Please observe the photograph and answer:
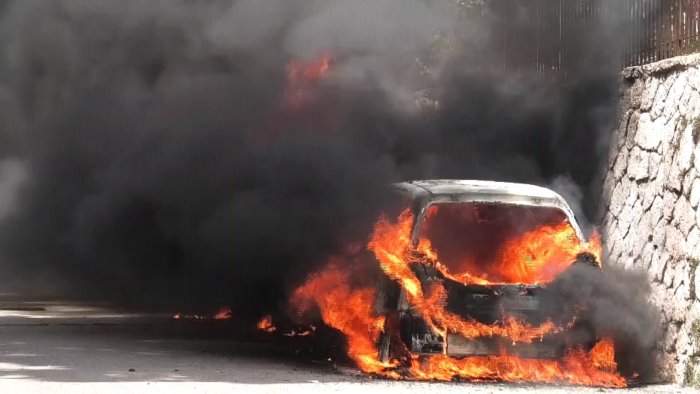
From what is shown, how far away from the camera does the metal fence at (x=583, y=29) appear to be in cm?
1274

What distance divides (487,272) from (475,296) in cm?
94

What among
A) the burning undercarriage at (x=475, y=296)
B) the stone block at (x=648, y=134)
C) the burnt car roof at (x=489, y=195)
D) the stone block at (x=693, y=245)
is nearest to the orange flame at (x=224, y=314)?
the burning undercarriage at (x=475, y=296)

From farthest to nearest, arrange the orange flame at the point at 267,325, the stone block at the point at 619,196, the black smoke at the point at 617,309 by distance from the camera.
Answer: the orange flame at the point at 267,325, the stone block at the point at 619,196, the black smoke at the point at 617,309

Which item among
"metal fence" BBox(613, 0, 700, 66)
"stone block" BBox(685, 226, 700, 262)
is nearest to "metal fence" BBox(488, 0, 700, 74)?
"metal fence" BBox(613, 0, 700, 66)

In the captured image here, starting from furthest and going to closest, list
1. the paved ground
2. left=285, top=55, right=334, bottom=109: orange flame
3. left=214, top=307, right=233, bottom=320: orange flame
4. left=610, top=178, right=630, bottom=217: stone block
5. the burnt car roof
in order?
1. left=214, top=307, right=233, bottom=320: orange flame
2. left=285, top=55, right=334, bottom=109: orange flame
3. left=610, top=178, right=630, bottom=217: stone block
4. the burnt car roof
5. the paved ground

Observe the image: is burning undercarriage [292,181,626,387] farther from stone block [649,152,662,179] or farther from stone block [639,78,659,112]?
stone block [639,78,659,112]

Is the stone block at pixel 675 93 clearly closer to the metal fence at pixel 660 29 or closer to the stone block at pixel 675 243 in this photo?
the metal fence at pixel 660 29

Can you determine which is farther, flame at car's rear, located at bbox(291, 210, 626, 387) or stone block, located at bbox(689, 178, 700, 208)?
stone block, located at bbox(689, 178, 700, 208)

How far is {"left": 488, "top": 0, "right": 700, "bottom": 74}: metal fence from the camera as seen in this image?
1274 centimetres

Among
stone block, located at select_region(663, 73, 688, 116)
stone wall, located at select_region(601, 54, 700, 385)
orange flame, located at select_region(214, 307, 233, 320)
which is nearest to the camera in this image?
stone wall, located at select_region(601, 54, 700, 385)

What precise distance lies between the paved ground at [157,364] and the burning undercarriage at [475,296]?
26 centimetres

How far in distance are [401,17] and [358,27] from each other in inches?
39.0

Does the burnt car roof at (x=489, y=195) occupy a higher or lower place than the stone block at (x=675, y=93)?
lower

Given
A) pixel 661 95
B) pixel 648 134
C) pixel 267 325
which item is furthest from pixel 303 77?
pixel 661 95
